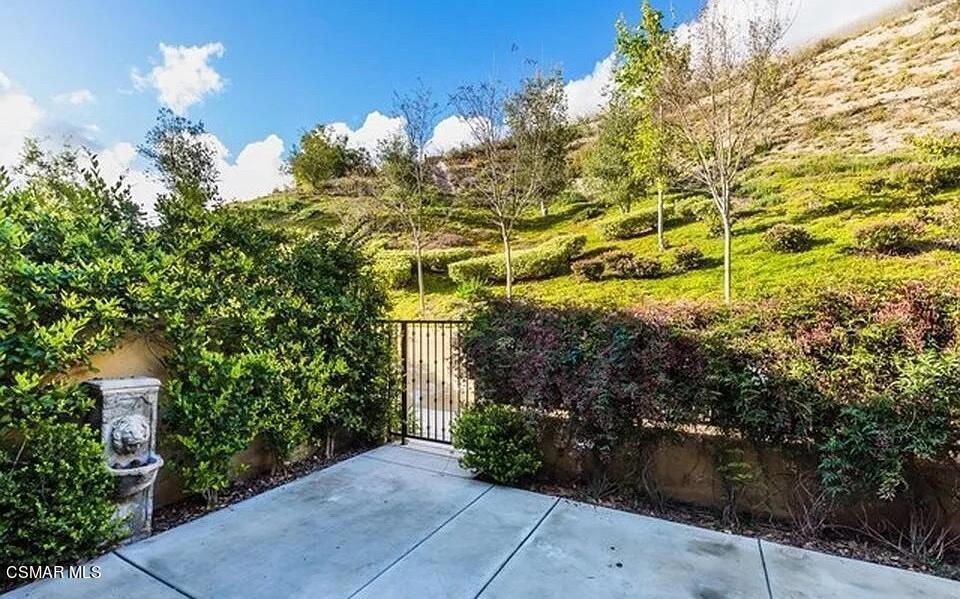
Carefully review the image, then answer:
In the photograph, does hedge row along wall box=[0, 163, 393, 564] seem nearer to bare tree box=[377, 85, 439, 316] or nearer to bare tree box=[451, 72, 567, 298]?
bare tree box=[451, 72, 567, 298]

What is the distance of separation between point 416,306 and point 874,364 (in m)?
9.46

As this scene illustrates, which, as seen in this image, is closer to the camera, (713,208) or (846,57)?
(713,208)

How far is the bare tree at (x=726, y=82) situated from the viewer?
7.25 meters

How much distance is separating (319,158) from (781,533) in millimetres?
18132

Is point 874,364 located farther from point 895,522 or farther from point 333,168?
point 333,168

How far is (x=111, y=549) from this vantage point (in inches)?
99.5

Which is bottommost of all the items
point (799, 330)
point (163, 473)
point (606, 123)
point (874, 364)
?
point (163, 473)

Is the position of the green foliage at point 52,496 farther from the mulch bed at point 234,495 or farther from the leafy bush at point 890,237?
the leafy bush at point 890,237

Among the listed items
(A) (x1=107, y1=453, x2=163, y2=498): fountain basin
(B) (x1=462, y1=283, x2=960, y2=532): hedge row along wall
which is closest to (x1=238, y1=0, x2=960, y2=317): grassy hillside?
(B) (x1=462, y1=283, x2=960, y2=532): hedge row along wall

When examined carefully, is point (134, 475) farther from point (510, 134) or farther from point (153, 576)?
point (510, 134)

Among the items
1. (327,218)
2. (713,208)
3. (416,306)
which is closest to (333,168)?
(327,218)

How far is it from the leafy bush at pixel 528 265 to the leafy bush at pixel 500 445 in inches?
304

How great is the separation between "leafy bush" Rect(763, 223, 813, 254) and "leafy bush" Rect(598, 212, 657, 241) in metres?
3.29

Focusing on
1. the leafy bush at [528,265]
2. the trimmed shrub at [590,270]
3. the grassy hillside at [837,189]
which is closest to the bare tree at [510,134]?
the leafy bush at [528,265]
